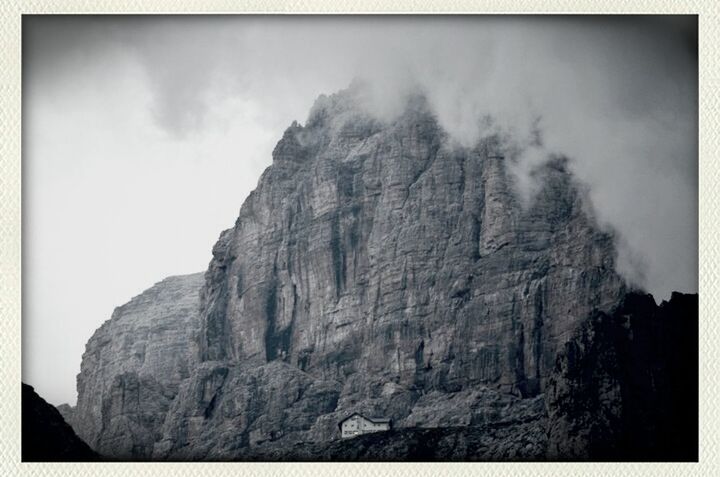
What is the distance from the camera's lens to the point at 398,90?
42.4 meters

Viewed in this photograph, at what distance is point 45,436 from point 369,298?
1750 centimetres

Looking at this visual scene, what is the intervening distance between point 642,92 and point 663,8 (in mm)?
5355

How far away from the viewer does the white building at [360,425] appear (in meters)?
41.4

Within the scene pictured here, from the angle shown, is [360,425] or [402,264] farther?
[402,264]

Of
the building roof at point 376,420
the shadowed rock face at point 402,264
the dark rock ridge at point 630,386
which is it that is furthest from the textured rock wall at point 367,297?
the dark rock ridge at point 630,386

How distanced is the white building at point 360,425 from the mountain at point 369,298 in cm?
47

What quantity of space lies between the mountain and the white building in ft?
1.55

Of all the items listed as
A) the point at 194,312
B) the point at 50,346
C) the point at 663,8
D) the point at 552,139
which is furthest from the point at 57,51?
the point at 194,312

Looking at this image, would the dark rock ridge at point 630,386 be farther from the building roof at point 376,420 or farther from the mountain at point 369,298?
the building roof at point 376,420

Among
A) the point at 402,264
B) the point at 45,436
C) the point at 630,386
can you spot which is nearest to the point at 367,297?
the point at 402,264

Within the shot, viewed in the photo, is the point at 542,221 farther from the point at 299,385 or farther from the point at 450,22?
the point at 450,22

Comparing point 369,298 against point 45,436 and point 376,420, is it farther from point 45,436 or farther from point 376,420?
point 45,436

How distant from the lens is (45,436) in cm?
3044

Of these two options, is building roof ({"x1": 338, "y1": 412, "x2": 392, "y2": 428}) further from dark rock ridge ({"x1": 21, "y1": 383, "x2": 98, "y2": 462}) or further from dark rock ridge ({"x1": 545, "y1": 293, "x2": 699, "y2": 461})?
dark rock ridge ({"x1": 21, "y1": 383, "x2": 98, "y2": 462})
